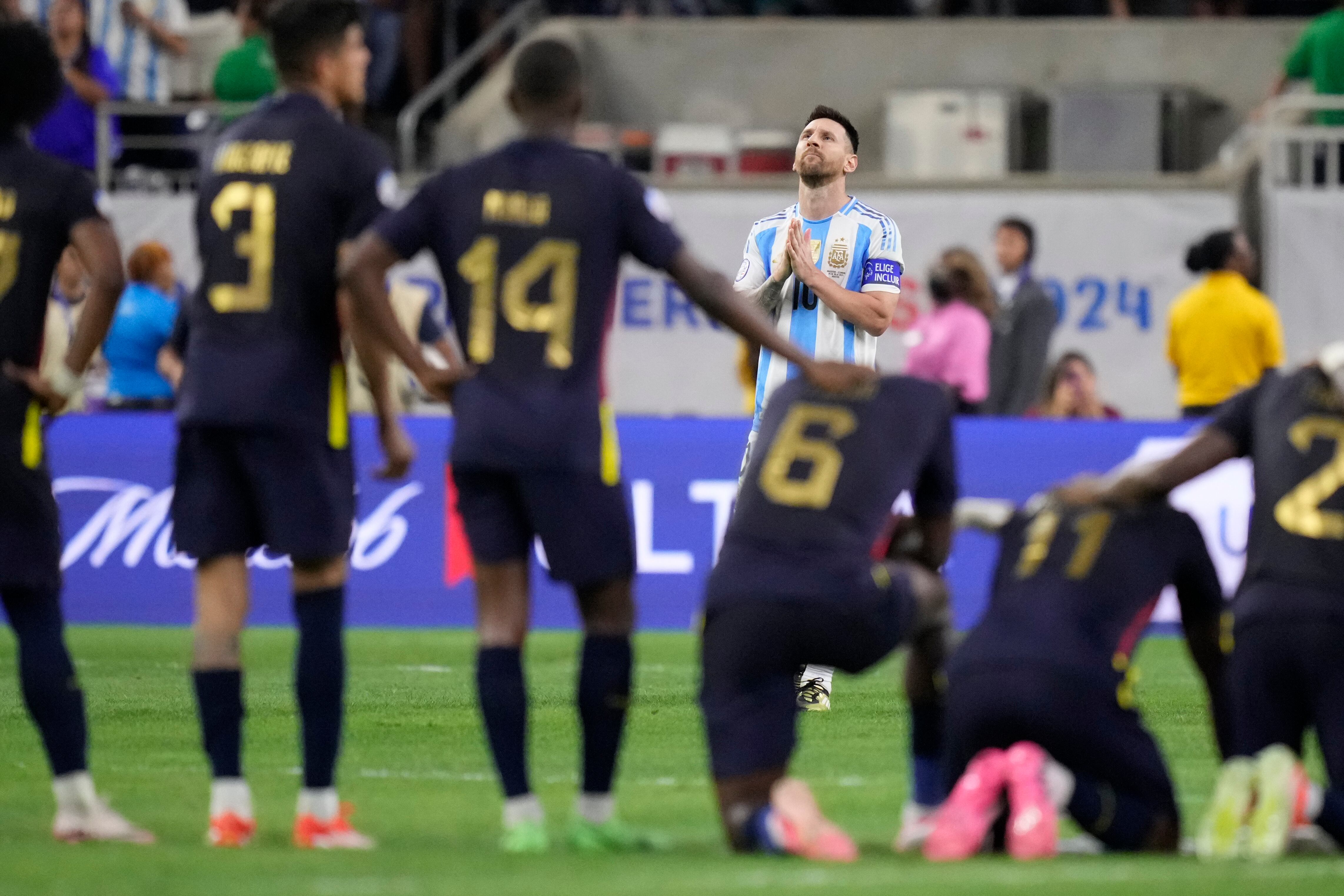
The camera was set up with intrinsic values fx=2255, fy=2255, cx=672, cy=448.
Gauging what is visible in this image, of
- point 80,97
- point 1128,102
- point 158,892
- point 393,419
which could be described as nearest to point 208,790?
point 393,419

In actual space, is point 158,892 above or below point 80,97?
below

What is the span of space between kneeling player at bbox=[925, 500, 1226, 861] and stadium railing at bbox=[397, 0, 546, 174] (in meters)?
14.1

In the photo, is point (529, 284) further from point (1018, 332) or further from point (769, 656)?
point (1018, 332)

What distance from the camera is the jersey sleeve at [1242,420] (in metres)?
5.82

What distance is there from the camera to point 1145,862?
17.1 feet

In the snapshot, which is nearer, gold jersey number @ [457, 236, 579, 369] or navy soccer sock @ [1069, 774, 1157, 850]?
navy soccer sock @ [1069, 774, 1157, 850]

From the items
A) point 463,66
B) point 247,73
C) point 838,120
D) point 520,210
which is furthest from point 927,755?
point 463,66

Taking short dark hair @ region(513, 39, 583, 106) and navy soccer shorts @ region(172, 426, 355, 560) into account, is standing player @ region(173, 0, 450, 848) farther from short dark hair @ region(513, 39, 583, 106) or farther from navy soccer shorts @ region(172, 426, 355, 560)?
short dark hair @ region(513, 39, 583, 106)

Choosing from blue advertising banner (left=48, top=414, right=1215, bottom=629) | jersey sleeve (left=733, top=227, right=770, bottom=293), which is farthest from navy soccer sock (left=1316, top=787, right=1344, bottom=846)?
blue advertising banner (left=48, top=414, right=1215, bottom=629)

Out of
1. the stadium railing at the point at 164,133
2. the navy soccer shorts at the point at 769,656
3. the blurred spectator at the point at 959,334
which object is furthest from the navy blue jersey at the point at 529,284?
the stadium railing at the point at 164,133

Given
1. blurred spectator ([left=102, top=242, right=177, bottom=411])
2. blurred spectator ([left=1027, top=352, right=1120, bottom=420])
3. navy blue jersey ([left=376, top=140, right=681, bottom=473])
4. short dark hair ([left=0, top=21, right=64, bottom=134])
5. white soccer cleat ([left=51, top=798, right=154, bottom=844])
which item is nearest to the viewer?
navy blue jersey ([left=376, top=140, right=681, bottom=473])

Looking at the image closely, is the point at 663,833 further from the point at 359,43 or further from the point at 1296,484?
the point at 359,43

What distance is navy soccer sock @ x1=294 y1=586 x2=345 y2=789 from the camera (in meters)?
5.80

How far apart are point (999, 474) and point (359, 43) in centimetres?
757
